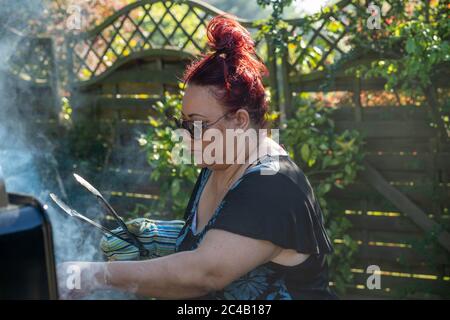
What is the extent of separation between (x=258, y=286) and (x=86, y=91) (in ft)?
13.6

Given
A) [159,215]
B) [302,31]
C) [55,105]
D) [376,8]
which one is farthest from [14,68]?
[376,8]

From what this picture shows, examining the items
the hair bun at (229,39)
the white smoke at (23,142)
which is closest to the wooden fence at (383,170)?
the white smoke at (23,142)

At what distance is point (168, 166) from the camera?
485cm

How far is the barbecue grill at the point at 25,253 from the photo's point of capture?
143 centimetres

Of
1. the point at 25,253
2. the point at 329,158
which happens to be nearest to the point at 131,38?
the point at 329,158

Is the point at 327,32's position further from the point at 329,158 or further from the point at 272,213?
the point at 272,213

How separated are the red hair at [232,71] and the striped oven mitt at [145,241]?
0.55 m

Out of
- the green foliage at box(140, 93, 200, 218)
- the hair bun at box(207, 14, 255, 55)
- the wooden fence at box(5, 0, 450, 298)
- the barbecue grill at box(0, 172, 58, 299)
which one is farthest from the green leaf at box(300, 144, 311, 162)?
Answer: the barbecue grill at box(0, 172, 58, 299)

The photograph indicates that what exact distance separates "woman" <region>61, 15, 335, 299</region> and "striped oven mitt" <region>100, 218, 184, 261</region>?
4 cm

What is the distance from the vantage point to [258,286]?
228 cm

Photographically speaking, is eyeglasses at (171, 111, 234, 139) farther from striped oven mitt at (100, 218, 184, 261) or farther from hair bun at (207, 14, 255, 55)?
striped oven mitt at (100, 218, 184, 261)

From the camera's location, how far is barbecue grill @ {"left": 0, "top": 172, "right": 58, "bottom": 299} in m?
1.43

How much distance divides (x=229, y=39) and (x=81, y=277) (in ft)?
3.05

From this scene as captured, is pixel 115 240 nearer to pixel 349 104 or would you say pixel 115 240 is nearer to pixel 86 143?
pixel 349 104
